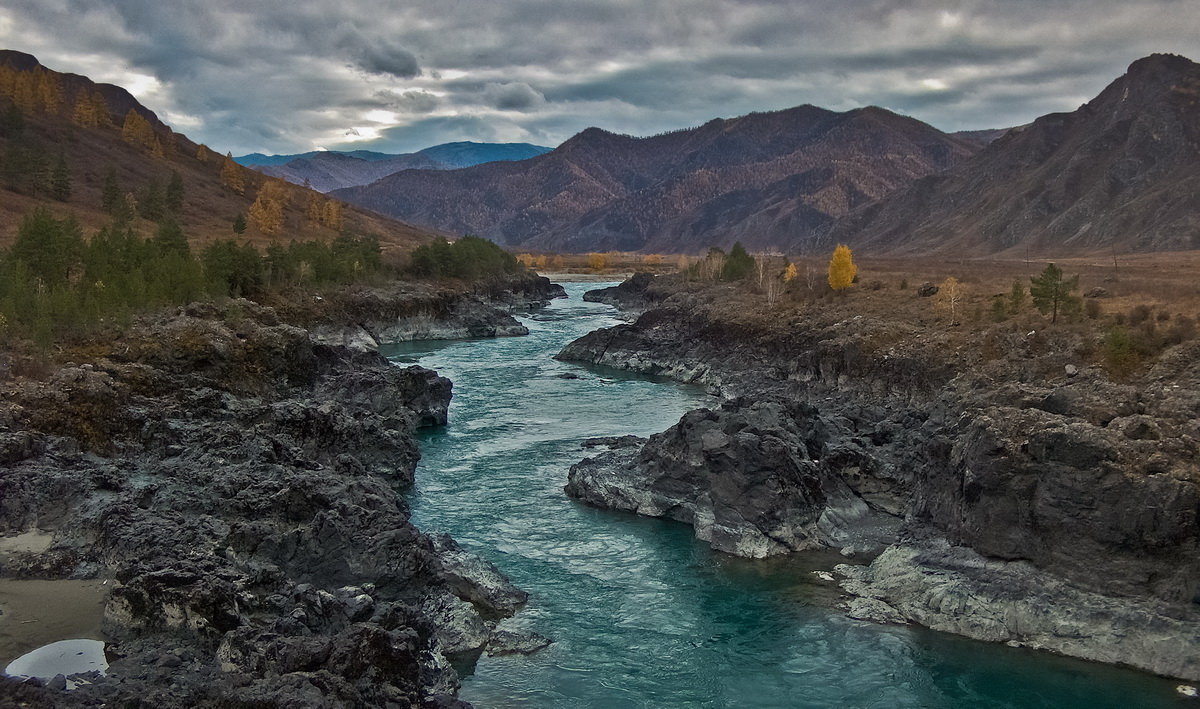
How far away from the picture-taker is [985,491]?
1040 inches

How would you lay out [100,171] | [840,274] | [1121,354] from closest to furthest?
[1121,354], [840,274], [100,171]

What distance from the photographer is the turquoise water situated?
21031mm

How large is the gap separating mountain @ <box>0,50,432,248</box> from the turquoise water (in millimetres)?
71170

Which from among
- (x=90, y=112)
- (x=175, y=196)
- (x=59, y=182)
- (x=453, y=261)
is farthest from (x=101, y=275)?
(x=90, y=112)

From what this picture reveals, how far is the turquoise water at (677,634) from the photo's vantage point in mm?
21031

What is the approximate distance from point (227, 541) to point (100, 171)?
147 metres

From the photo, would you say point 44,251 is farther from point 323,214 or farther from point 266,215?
point 323,214

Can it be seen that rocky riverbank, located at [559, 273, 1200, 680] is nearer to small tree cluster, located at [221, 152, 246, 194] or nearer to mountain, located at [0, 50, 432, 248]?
mountain, located at [0, 50, 432, 248]

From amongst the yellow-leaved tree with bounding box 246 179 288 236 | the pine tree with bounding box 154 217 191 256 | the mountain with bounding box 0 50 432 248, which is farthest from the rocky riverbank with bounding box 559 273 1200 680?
the yellow-leaved tree with bounding box 246 179 288 236

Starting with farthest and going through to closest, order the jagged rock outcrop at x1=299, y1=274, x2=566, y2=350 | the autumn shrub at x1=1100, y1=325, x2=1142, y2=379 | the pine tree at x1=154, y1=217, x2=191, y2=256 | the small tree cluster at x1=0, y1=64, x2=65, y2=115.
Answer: the small tree cluster at x1=0, y1=64, x2=65, y2=115
the jagged rock outcrop at x1=299, y1=274, x2=566, y2=350
the pine tree at x1=154, y1=217, x2=191, y2=256
the autumn shrub at x1=1100, y1=325, x2=1142, y2=379

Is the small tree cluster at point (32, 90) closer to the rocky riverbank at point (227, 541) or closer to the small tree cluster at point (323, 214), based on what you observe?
the small tree cluster at point (323, 214)

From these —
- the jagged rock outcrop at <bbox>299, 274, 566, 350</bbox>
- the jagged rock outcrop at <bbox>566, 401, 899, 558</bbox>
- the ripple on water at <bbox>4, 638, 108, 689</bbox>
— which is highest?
the jagged rock outcrop at <bbox>299, 274, 566, 350</bbox>

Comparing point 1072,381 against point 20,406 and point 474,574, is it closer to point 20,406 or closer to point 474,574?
point 474,574

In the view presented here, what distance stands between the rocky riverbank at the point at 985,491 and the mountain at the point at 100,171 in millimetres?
78498
